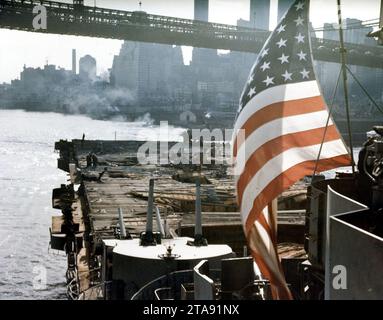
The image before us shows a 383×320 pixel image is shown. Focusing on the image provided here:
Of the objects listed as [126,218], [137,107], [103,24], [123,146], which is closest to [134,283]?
[126,218]

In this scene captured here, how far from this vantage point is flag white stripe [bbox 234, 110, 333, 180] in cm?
715

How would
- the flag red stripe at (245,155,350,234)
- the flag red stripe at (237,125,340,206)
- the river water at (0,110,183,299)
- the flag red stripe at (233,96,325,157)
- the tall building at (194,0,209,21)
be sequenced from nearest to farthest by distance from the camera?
1. the flag red stripe at (245,155,350,234)
2. the flag red stripe at (237,125,340,206)
3. the flag red stripe at (233,96,325,157)
4. the river water at (0,110,183,299)
5. the tall building at (194,0,209,21)

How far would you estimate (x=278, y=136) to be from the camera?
711 cm

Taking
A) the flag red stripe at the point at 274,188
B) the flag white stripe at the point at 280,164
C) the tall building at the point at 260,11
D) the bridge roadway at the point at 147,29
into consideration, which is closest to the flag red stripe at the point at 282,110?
the flag white stripe at the point at 280,164

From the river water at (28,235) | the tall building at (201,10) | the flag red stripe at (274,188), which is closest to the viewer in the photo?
the flag red stripe at (274,188)

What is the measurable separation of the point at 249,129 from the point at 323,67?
17197 cm

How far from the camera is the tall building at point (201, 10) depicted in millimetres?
145000

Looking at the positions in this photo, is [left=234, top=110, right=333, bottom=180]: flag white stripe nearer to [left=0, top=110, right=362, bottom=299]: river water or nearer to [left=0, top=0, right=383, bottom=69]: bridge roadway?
[left=0, top=110, right=362, bottom=299]: river water

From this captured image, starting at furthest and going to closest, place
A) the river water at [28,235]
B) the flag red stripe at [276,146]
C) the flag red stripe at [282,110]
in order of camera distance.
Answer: the river water at [28,235], the flag red stripe at [282,110], the flag red stripe at [276,146]

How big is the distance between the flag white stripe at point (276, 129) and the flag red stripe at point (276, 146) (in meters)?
0.06

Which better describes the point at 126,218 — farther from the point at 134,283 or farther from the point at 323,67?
the point at 323,67

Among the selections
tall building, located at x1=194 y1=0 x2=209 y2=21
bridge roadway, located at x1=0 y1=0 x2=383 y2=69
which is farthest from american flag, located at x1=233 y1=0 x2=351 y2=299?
tall building, located at x1=194 y1=0 x2=209 y2=21

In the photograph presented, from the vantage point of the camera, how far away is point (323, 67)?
17100 cm

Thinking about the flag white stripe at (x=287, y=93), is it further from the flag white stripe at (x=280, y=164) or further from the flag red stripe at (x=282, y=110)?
the flag white stripe at (x=280, y=164)
